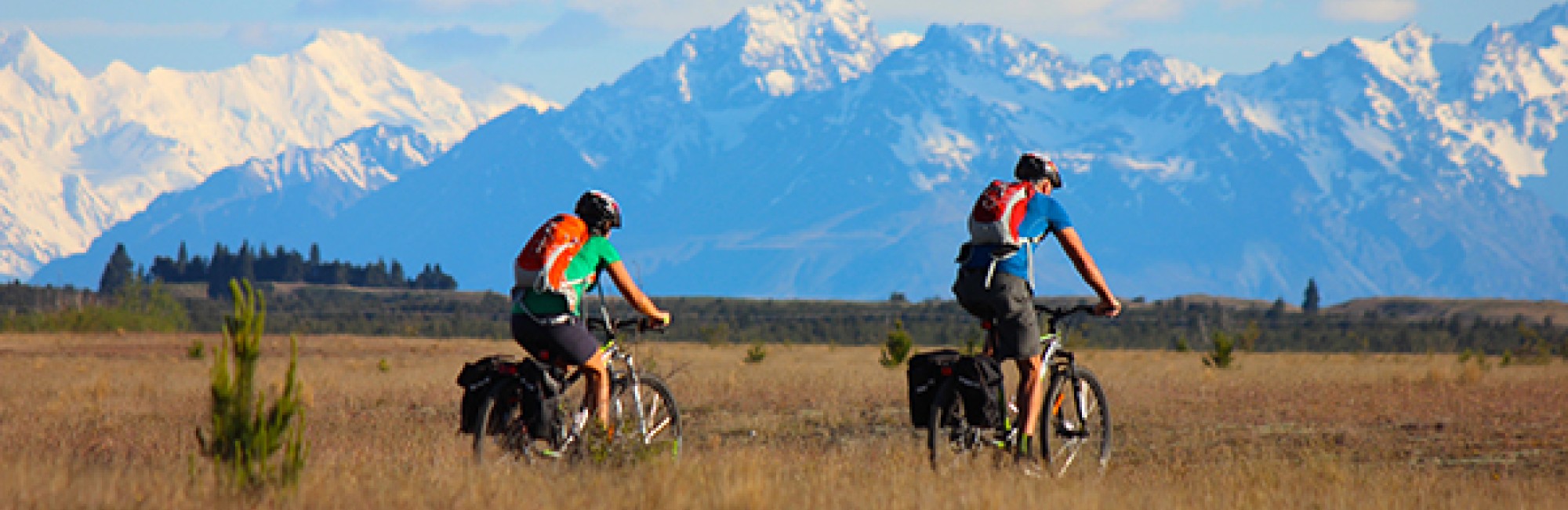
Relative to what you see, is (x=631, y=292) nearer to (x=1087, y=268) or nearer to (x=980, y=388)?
(x=980, y=388)

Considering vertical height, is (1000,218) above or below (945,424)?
above

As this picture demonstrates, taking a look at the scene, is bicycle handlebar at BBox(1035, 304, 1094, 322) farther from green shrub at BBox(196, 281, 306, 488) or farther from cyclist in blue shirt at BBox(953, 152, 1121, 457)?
green shrub at BBox(196, 281, 306, 488)

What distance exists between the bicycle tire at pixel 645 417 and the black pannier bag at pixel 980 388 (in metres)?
1.80

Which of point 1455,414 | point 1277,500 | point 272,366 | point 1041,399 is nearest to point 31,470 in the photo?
point 1041,399

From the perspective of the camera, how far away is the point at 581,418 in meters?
10.2

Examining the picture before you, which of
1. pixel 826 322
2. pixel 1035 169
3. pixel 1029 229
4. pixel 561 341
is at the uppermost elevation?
pixel 826 322

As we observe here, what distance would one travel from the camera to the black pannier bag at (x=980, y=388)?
10078mm

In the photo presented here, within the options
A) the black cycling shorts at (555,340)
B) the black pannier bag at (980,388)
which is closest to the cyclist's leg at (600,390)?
the black cycling shorts at (555,340)

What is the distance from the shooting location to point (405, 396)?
2084 cm

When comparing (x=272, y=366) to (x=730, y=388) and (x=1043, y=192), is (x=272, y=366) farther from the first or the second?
(x=1043, y=192)

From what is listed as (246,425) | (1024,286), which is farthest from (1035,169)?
(246,425)

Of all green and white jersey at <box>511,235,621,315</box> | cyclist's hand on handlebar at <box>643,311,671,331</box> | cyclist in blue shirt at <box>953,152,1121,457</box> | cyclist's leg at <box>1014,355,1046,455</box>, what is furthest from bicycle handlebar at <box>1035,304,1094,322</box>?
green and white jersey at <box>511,235,621,315</box>

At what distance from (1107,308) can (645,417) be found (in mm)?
2994

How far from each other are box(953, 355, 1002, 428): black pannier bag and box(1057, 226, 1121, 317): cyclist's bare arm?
2.57 ft
